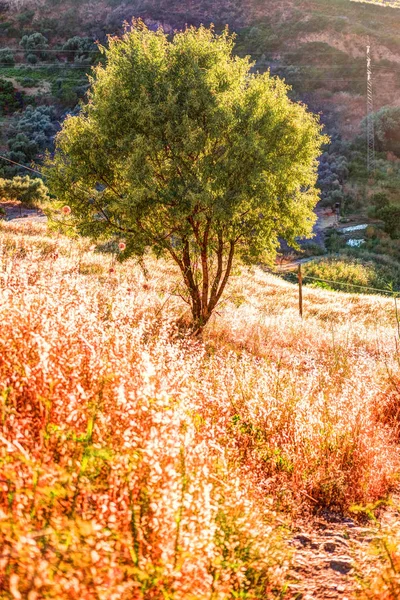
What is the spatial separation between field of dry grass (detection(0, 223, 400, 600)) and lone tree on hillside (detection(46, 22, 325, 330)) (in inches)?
222

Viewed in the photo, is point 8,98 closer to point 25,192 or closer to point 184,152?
point 25,192

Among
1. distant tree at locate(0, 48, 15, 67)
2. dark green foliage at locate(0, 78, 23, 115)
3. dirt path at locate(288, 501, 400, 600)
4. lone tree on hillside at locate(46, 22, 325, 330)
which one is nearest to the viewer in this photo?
dirt path at locate(288, 501, 400, 600)

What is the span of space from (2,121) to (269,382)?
191ft

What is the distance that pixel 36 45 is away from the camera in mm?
72625

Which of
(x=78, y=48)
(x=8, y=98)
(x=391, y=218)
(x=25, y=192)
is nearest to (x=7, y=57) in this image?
(x=78, y=48)

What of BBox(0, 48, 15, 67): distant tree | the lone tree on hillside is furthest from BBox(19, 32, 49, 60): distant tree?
the lone tree on hillside

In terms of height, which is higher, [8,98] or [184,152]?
[8,98]

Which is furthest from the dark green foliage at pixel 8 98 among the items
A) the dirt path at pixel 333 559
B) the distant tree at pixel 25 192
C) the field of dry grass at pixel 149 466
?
the dirt path at pixel 333 559

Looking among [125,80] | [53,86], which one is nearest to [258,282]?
[125,80]

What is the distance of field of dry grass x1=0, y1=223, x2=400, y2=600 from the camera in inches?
72.7

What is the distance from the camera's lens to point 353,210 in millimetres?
44906

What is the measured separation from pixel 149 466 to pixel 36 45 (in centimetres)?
8163

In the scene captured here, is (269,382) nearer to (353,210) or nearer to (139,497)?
(139,497)

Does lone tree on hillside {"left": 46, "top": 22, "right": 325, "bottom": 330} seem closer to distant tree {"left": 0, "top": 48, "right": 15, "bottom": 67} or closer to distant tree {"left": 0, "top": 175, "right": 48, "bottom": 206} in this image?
distant tree {"left": 0, "top": 175, "right": 48, "bottom": 206}
